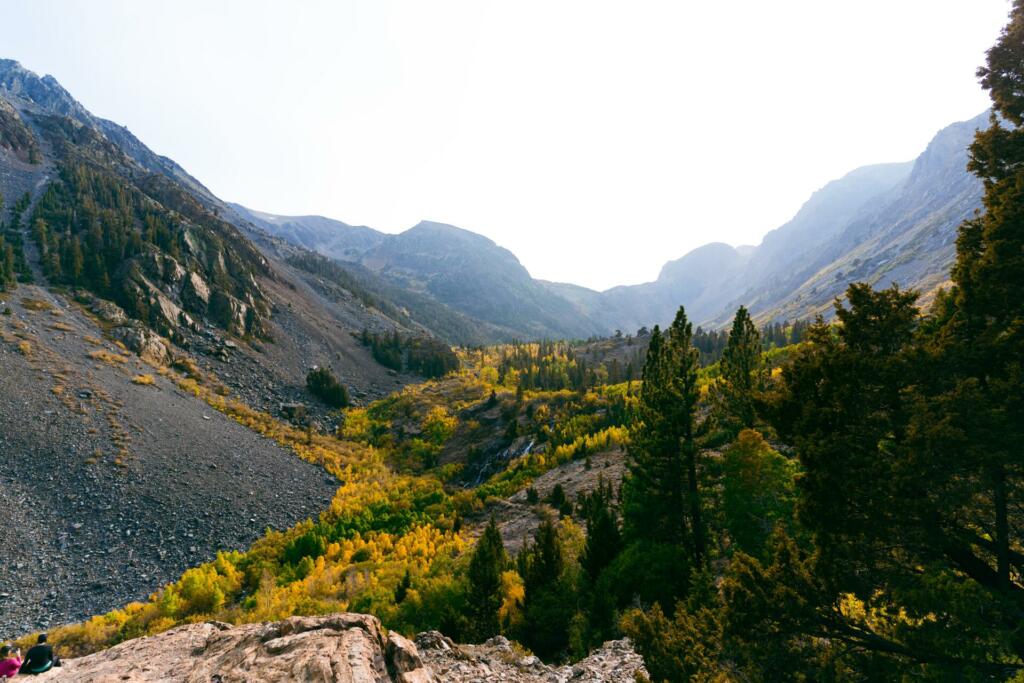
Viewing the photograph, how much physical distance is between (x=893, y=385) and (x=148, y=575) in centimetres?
3487

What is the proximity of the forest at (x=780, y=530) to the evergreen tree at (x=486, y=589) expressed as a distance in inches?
3.1

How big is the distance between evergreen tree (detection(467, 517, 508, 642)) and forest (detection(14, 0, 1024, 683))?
79mm

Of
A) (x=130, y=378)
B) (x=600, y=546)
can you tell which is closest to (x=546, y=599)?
(x=600, y=546)

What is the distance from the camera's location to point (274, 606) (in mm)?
21781

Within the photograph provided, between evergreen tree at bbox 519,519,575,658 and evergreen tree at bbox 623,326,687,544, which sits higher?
evergreen tree at bbox 623,326,687,544

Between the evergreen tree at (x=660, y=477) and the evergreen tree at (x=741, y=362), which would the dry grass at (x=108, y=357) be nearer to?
the evergreen tree at (x=660, y=477)

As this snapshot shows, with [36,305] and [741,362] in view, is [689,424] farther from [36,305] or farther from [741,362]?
[36,305]

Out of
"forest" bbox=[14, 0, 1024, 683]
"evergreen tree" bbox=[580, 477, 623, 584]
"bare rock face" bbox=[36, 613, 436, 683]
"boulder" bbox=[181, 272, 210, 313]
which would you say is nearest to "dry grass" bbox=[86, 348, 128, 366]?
"boulder" bbox=[181, 272, 210, 313]

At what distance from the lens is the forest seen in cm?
705

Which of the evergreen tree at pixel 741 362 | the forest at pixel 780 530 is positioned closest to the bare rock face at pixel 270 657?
the forest at pixel 780 530

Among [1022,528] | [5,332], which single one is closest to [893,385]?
[1022,528]

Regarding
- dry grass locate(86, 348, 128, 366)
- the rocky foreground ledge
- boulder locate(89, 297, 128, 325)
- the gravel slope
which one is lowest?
the gravel slope

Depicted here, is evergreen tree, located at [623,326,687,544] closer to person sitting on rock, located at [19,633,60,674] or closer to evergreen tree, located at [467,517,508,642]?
evergreen tree, located at [467,517,508,642]

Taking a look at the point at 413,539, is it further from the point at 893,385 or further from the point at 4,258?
the point at 4,258
